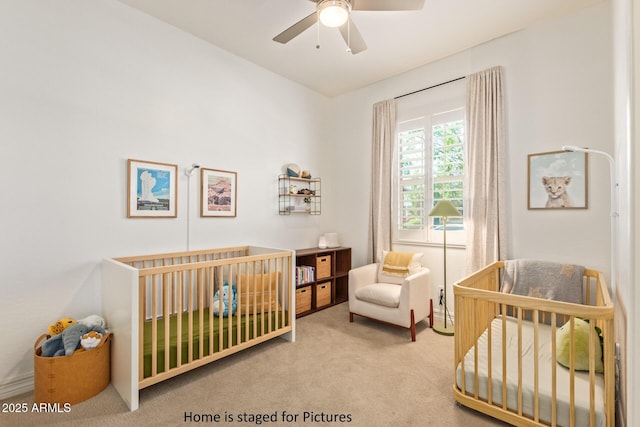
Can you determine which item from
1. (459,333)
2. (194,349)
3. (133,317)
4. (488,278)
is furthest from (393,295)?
(133,317)

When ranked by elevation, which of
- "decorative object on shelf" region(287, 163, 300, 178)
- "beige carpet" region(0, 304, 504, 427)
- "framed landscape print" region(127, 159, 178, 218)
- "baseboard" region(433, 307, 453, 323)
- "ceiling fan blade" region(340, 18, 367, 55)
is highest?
"ceiling fan blade" region(340, 18, 367, 55)

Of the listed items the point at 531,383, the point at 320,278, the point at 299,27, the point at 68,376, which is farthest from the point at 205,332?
the point at 299,27

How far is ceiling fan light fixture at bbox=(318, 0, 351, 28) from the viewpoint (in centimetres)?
188

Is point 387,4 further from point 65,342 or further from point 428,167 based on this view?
point 65,342

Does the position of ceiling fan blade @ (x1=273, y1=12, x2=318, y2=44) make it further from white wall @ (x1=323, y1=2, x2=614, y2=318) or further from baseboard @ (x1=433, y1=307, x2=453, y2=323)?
baseboard @ (x1=433, y1=307, x2=453, y2=323)

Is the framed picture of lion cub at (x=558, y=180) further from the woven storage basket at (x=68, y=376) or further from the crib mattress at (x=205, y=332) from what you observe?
the woven storage basket at (x=68, y=376)

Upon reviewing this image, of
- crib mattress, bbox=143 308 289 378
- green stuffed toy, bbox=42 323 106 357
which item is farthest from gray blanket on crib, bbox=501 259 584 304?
green stuffed toy, bbox=42 323 106 357

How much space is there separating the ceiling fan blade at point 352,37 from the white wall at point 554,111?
1.49 m

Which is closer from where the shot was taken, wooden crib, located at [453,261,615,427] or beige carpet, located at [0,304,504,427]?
wooden crib, located at [453,261,615,427]

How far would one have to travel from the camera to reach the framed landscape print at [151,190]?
8.45 feet

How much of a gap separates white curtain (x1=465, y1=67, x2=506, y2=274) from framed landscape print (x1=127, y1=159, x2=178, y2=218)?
9.89 feet

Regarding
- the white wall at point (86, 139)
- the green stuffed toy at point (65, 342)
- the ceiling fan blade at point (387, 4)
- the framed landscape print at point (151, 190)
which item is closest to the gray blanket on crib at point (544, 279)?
the ceiling fan blade at point (387, 4)

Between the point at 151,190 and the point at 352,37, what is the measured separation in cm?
218

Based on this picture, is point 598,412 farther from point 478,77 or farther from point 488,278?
point 478,77
